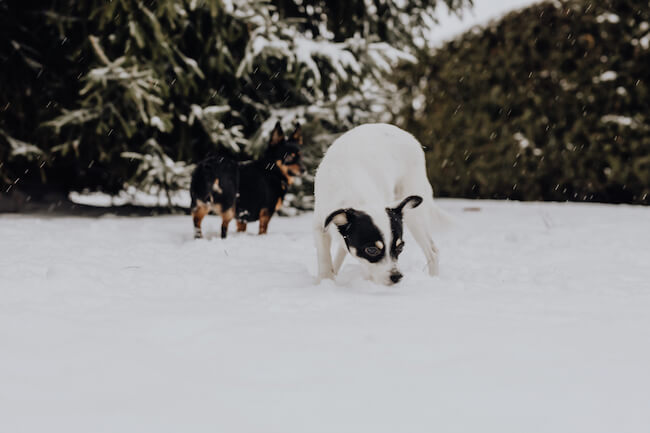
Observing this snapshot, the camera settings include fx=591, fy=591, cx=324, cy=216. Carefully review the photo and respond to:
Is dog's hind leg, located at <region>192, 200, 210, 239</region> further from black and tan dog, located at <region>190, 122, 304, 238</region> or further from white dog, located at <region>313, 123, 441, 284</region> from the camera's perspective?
white dog, located at <region>313, 123, 441, 284</region>

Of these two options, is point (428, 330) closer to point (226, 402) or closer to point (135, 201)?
point (226, 402)

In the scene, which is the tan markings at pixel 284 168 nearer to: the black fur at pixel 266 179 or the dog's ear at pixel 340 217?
the black fur at pixel 266 179

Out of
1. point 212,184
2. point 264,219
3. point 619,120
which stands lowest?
point 264,219

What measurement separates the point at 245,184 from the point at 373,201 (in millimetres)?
2439

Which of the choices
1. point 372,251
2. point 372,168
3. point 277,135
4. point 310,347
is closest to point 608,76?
point 277,135

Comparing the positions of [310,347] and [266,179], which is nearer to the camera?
[310,347]

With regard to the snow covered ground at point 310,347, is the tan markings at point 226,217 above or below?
below

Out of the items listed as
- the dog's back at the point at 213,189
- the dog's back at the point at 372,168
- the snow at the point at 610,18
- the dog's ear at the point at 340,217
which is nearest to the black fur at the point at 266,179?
the dog's back at the point at 213,189

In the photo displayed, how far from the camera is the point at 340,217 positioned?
336cm

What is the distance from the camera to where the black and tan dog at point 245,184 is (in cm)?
536

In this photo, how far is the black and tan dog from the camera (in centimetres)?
536

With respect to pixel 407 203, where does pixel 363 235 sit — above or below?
below

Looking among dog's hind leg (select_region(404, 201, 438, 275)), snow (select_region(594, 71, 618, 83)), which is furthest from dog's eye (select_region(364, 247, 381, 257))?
snow (select_region(594, 71, 618, 83))

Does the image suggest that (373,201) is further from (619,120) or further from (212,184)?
(619,120)
